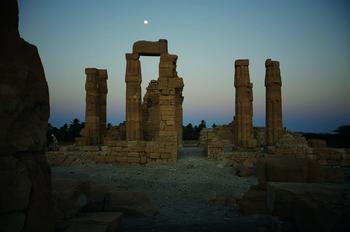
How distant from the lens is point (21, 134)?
278cm

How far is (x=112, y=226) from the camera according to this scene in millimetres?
4824

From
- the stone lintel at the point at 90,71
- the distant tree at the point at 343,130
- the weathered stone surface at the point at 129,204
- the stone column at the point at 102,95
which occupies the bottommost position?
the weathered stone surface at the point at 129,204

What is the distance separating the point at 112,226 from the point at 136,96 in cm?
1749

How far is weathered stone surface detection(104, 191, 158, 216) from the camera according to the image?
6.49m

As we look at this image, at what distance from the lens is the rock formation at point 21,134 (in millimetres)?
2578

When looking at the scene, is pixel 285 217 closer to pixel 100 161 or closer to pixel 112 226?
pixel 112 226

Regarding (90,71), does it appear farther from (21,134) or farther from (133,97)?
(21,134)

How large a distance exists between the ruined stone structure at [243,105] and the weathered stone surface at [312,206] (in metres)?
17.8

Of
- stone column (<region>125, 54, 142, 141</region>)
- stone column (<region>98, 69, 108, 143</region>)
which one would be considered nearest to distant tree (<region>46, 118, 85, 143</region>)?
stone column (<region>98, 69, 108, 143</region>)

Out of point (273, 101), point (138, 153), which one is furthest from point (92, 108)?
point (273, 101)

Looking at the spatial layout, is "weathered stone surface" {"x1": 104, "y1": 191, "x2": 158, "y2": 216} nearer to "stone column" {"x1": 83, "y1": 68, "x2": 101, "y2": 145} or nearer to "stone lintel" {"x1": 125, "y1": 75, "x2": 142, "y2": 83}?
"stone lintel" {"x1": 125, "y1": 75, "x2": 142, "y2": 83}

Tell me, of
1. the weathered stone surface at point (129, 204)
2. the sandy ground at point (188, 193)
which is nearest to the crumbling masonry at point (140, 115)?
the sandy ground at point (188, 193)

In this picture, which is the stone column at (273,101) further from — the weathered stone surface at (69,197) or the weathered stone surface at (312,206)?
the weathered stone surface at (69,197)

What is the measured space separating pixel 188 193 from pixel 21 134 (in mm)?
7532
